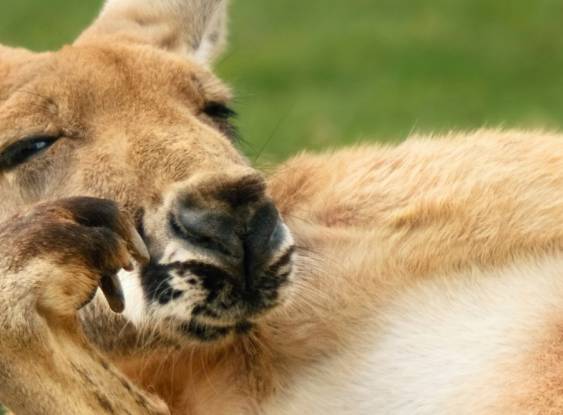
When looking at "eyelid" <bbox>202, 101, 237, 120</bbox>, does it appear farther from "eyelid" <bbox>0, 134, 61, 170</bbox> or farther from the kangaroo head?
"eyelid" <bbox>0, 134, 61, 170</bbox>

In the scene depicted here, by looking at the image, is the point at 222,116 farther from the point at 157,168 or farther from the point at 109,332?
the point at 109,332

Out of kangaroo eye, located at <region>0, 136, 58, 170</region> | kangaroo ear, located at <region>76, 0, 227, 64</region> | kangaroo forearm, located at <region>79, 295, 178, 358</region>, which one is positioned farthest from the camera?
kangaroo ear, located at <region>76, 0, 227, 64</region>

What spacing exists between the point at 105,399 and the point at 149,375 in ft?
2.02

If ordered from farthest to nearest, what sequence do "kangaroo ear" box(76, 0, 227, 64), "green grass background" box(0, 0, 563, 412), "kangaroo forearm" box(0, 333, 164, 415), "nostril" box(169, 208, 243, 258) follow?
1. "green grass background" box(0, 0, 563, 412)
2. "kangaroo ear" box(76, 0, 227, 64)
3. "nostril" box(169, 208, 243, 258)
4. "kangaroo forearm" box(0, 333, 164, 415)

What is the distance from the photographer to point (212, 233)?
4805 mm

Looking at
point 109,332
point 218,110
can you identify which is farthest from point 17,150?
point 218,110

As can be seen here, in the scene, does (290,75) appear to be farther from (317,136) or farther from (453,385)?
(453,385)

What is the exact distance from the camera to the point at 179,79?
5.82 m

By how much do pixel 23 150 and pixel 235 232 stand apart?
1.04 meters

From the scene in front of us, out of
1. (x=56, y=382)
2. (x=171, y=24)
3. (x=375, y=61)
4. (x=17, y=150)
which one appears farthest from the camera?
(x=375, y=61)

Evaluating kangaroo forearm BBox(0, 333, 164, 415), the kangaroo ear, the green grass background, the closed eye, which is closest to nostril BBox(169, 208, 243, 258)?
kangaroo forearm BBox(0, 333, 164, 415)

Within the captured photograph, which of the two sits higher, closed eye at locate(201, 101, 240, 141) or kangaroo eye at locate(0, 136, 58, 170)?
closed eye at locate(201, 101, 240, 141)

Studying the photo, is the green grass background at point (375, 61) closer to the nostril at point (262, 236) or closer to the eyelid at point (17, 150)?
the eyelid at point (17, 150)

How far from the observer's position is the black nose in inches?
189
